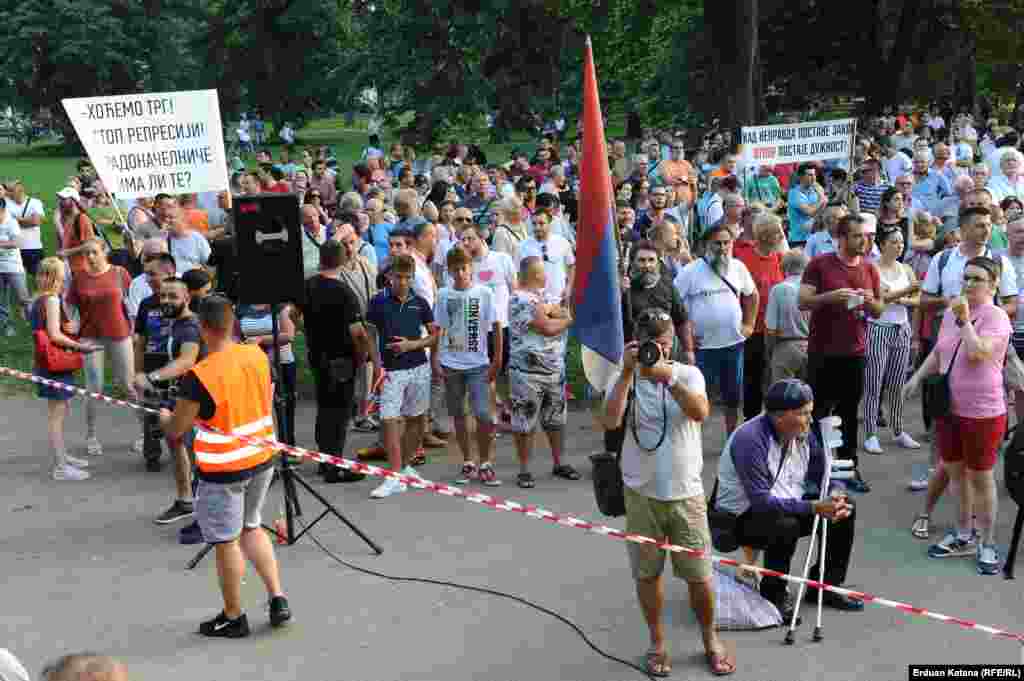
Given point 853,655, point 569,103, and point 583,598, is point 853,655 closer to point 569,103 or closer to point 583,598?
point 583,598

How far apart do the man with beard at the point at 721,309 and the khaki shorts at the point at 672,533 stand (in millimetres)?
3929

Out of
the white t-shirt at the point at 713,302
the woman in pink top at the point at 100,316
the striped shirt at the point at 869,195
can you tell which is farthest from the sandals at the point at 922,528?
the striped shirt at the point at 869,195

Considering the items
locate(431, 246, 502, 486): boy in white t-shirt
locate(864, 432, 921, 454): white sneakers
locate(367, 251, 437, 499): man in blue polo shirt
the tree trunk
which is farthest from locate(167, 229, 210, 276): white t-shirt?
the tree trunk

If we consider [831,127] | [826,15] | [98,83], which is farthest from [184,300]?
[98,83]

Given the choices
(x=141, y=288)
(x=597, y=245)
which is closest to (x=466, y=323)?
(x=141, y=288)

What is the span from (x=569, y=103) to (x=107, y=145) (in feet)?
91.3

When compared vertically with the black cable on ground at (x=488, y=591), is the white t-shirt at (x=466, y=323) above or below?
above

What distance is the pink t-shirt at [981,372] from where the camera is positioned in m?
7.60

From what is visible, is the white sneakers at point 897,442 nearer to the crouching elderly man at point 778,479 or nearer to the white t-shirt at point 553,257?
the white t-shirt at point 553,257

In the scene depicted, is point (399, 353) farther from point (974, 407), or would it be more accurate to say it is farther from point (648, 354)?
point (974, 407)

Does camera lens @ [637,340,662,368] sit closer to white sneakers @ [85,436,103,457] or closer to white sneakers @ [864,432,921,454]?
white sneakers @ [864,432,921,454]

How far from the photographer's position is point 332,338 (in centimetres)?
945

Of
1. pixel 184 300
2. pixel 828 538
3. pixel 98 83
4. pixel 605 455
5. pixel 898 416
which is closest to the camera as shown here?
pixel 605 455

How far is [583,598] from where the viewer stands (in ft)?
23.7
